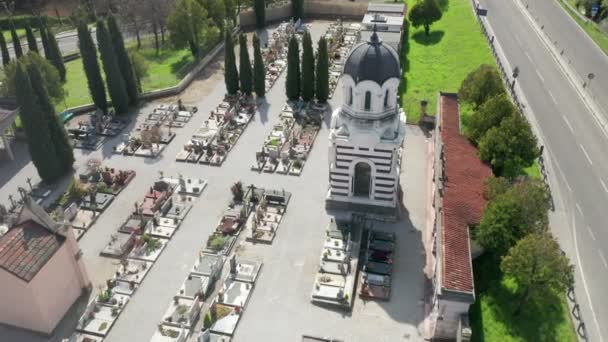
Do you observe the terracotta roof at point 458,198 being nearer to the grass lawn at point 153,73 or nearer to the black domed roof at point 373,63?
the black domed roof at point 373,63

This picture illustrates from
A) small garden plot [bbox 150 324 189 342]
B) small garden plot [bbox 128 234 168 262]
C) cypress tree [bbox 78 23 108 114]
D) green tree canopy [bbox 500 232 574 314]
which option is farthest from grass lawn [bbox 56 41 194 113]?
green tree canopy [bbox 500 232 574 314]

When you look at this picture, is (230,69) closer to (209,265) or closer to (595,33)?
(209,265)

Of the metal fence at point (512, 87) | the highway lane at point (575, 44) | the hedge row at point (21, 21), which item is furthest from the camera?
the hedge row at point (21, 21)

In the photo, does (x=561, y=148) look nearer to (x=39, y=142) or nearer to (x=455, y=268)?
(x=455, y=268)

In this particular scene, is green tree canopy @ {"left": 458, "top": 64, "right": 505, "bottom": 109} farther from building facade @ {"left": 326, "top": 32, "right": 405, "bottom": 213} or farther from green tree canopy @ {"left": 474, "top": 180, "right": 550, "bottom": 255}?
green tree canopy @ {"left": 474, "top": 180, "right": 550, "bottom": 255}

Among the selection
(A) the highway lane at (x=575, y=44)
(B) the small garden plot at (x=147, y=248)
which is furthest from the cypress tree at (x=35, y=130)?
(A) the highway lane at (x=575, y=44)
